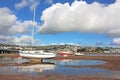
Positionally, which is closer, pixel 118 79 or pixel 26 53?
pixel 118 79

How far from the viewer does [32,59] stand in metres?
69.9

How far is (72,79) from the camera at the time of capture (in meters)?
29.5

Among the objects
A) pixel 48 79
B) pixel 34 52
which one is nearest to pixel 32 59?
pixel 34 52

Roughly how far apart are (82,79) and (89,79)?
82cm

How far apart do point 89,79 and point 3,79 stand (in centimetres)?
994

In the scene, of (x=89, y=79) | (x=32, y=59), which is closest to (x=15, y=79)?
(x=89, y=79)

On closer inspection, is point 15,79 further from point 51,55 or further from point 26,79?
point 51,55

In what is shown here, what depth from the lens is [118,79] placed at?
29.3 meters

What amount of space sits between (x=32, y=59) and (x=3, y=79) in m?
41.7

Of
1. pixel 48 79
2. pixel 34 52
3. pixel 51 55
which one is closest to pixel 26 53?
pixel 34 52

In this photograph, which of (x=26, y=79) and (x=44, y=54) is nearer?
(x=26, y=79)

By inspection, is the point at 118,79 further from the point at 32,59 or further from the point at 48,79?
the point at 32,59

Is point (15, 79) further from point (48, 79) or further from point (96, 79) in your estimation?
point (96, 79)

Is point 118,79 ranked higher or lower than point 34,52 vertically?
lower
